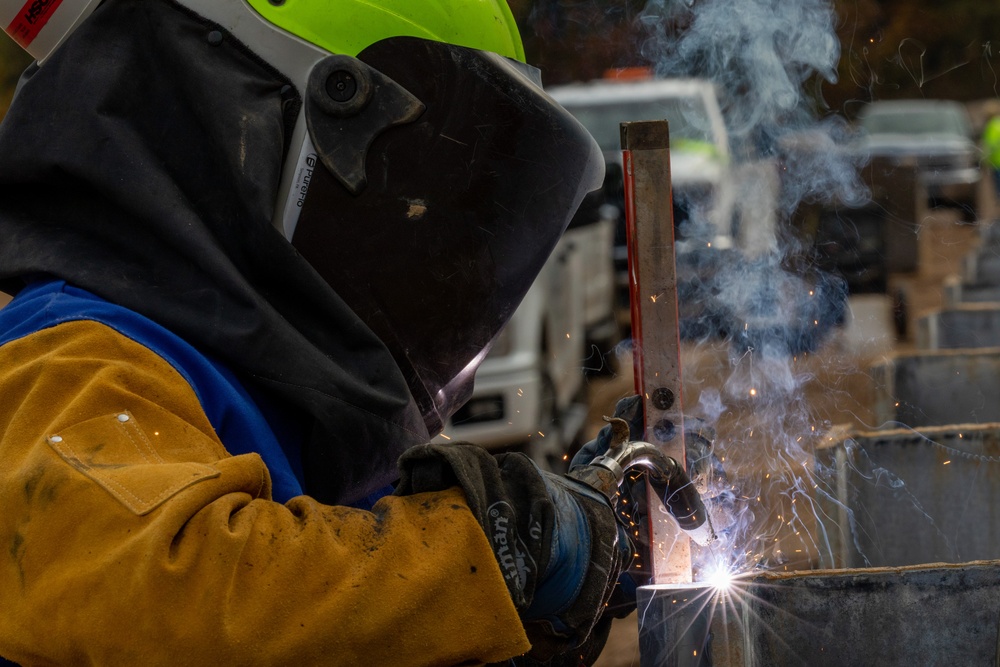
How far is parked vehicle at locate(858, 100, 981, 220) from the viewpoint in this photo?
16484 millimetres

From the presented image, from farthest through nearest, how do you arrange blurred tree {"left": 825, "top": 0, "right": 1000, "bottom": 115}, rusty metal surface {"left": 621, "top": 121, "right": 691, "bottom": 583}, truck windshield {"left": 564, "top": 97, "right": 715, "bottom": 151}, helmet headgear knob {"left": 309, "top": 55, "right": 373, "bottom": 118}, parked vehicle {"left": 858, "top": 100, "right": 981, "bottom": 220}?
1. parked vehicle {"left": 858, "top": 100, "right": 981, "bottom": 220}
2. blurred tree {"left": 825, "top": 0, "right": 1000, "bottom": 115}
3. truck windshield {"left": 564, "top": 97, "right": 715, "bottom": 151}
4. rusty metal surface {"left": 621, "top": 121, "right": 691, "bottom": 583}
5. helmet headgear knob {"left": 309, "top": 55, "right": 373, "bottom": 118}

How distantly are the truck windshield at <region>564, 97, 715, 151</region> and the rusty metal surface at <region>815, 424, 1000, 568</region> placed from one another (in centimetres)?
641

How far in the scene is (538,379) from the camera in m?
6.02

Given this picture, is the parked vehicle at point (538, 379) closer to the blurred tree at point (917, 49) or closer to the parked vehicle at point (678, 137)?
the parked vehicle at point (678, 137)

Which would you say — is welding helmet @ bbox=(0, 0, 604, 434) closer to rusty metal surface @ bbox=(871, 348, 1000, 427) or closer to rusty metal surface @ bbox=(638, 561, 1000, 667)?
rusty metal surface @ bbox=(638, 561, 1000, 667)

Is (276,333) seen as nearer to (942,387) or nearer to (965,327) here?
(942,387)

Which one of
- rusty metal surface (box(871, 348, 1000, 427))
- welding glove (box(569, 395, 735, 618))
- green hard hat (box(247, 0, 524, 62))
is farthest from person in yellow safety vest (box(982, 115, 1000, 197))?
green hard hat (box(247, 0, 524, 62))

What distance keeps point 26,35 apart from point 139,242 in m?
0.42

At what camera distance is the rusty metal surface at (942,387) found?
4.11 m

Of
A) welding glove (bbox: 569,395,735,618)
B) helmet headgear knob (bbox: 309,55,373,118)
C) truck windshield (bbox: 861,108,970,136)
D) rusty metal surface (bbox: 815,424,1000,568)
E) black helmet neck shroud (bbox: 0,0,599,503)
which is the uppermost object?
truck windshield (bbox: 861,108,970,136)

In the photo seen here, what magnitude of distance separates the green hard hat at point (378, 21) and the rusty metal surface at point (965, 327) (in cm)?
411

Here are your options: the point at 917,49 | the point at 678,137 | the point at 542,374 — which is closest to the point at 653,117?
the point at 678,137

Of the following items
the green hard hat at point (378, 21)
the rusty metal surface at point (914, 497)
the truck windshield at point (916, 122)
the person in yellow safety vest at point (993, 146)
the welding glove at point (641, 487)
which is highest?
the truck windshield at point (916, 122)

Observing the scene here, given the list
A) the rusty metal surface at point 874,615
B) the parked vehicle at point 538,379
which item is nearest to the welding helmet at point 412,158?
the rusty metal surface at point 874,615
